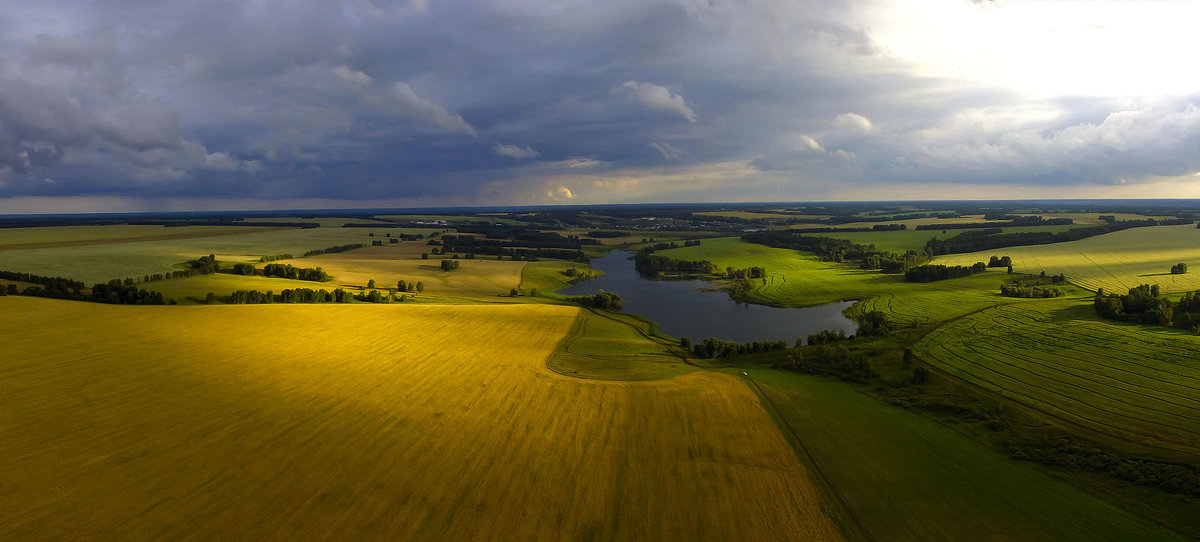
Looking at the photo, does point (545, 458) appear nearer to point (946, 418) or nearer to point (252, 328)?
point (946, 418)

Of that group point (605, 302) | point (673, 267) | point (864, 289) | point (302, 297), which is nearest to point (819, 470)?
point (605, 302)

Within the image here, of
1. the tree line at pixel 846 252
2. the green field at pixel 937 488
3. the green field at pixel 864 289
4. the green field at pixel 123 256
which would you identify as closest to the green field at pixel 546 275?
the green field at pixel 864 289

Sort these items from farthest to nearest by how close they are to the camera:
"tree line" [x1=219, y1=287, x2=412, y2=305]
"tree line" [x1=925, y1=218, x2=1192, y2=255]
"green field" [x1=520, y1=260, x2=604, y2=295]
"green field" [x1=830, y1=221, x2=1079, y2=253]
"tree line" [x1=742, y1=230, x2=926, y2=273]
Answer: "green field" [x1=830, y1=221, x2=1079, y2=253] → "tree line" [x1=925, y1=218, x2=1192, y2=255] → "tree line" [x1=742, y1=230, x2=926, y2=273] → "green field" [x1=520, y1=260, x2=604, y2=295] → "tree line" [x1=219, y1=287, x2=412, y2=305]

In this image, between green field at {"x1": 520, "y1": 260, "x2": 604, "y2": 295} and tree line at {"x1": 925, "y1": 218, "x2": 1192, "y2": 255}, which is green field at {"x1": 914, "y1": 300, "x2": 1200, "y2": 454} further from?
tree line at {"x1": 925, "y1": 218, "x2": 1192, "y2": 255}

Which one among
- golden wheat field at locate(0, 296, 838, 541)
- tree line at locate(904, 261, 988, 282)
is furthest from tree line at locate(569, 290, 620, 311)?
tree line at locate(904, 261, 988, 282)

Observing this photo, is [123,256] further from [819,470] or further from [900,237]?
[900,237]

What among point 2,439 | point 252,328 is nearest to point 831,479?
point 2,439
